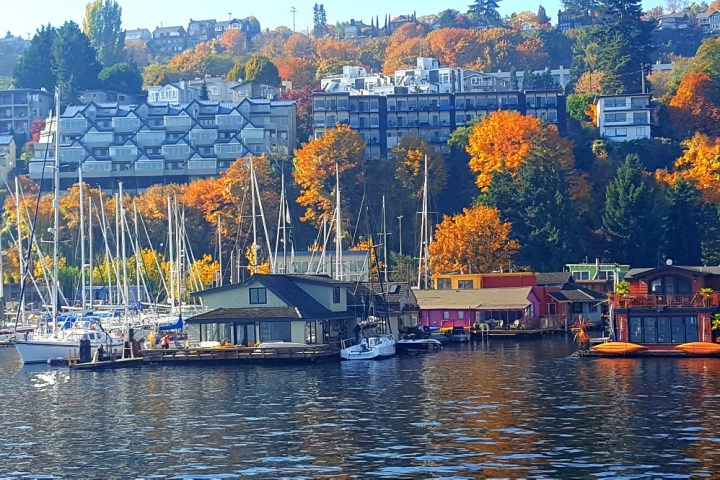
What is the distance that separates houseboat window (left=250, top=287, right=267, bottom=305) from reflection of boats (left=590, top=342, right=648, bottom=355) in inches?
868

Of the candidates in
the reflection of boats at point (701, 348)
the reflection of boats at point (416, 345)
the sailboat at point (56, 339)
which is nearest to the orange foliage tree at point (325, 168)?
the reflection of boats at point (416, 345)

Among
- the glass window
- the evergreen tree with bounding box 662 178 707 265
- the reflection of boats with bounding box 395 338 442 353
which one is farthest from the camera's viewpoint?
the evergreen tree with bounding box 662 178 707 265

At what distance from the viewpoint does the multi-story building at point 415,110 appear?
183625 millimetres

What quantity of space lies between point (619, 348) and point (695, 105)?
321ft

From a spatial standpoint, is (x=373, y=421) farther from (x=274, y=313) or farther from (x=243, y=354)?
(x=274, y=313)

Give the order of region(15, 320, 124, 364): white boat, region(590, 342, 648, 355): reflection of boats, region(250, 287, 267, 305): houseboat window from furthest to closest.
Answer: region(15, 320, 124, 364): white boat < region(250, 287, 267, 305): houseboat window < region(590, 342, 648, 355): reflection of boats

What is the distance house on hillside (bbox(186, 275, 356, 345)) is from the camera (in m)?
90.2

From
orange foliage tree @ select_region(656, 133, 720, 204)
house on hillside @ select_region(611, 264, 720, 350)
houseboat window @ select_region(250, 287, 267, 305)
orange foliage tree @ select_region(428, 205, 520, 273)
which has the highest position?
orange foliage tree @ select_region(656, 133, 720, 204)

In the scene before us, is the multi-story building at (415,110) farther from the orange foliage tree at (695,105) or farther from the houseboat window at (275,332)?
the houseboat window at (275,332)

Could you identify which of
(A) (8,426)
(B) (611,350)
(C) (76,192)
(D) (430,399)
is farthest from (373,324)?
(C) (76,192)

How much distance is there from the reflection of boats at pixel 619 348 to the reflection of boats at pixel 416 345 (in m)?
15.0

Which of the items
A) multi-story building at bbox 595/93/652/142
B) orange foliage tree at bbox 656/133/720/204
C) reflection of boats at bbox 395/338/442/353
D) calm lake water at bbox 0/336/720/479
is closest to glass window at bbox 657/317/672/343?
calm lake water at bbox 0/336/720/479

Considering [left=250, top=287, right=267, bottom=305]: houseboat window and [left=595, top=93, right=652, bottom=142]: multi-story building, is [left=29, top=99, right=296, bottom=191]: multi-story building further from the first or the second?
[left=250, top=287, right=267, bottom=305]: houseboat window

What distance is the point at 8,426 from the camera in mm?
60781
